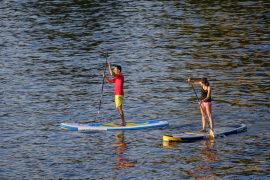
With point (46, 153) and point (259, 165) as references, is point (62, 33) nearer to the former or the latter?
point (46, 153)

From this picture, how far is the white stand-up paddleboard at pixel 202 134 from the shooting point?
22.5 meters

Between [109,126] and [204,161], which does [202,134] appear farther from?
[109,126]

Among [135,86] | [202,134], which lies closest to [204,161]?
[202,134]

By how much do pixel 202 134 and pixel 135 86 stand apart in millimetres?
12038

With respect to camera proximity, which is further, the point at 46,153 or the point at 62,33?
the point at 62,33

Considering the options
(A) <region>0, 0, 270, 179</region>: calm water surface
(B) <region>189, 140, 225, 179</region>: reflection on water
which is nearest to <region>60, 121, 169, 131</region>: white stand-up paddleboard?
(A) <region>0, 0, 270, 179</region>: calm water surface

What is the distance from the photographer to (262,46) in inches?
1778

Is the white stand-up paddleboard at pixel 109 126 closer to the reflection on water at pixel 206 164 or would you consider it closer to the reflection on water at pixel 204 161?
the reflection on water at pixel 204 161

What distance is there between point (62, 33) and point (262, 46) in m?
21.3

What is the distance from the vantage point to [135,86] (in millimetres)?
34469

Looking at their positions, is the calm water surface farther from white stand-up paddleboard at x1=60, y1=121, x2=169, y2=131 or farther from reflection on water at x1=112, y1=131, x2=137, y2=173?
white stand-up paddleboard at x1=60, y1=121, x2=169, y2=131

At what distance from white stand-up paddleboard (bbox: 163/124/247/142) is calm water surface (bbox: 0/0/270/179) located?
31cm

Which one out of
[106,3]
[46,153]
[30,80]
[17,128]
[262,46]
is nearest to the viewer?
[46,153]

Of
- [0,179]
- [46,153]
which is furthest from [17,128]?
[0,179]
